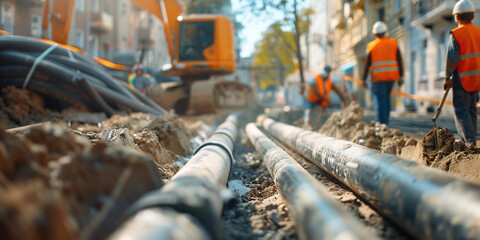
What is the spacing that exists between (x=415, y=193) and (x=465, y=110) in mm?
3473

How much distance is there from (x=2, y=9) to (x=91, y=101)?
10959 mm

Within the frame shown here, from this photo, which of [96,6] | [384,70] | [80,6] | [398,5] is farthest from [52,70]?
[96,6]

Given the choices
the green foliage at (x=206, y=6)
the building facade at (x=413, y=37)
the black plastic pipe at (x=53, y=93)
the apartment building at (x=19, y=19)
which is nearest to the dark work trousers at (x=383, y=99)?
the building facade at (x=413, y=37)

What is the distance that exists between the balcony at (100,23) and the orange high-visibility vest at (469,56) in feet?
91.4

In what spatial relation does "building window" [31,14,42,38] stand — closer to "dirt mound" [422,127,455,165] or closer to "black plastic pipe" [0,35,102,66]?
"black plastic pipe" [0,35,102,66]

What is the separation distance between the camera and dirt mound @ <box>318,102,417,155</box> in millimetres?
4223

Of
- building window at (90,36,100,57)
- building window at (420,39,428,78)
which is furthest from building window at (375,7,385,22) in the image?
building window at (90,36,100,57)

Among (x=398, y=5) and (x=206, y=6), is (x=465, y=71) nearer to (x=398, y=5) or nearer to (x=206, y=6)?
(x=398, y=5)

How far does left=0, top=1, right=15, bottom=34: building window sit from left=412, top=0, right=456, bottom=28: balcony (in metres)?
15.9

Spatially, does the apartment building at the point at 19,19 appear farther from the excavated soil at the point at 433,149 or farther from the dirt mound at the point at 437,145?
the dirt mound at the point at 437,145

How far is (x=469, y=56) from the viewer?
4781 millimetres

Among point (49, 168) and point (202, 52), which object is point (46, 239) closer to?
point (49, 168)

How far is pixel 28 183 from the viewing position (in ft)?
4.58

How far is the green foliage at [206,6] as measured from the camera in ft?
114
